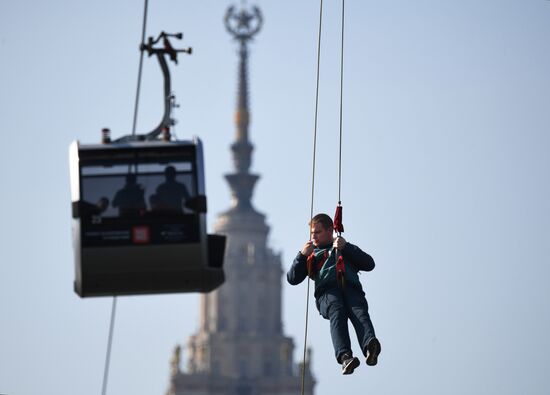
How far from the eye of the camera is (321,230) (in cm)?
3594

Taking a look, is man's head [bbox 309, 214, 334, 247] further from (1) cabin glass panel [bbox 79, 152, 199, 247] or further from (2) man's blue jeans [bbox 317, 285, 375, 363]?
(1) cabin glass panel [bbox 79, 152, 199, 247]

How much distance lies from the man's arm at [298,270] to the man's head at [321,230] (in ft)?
1.10

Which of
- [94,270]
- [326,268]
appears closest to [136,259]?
[94,270]

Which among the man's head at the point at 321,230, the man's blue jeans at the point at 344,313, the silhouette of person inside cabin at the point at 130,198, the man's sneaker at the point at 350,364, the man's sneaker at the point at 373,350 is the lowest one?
the man's sneaker at the point at 350,364

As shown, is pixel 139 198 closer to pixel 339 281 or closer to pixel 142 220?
pixel 142 220

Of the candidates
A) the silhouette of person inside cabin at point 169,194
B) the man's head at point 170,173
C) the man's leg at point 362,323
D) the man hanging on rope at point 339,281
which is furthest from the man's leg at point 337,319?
the man's head at point 170,173

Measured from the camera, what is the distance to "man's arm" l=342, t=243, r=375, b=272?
117 ft

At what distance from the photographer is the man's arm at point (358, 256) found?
3575cm

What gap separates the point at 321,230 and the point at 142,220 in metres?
6.06

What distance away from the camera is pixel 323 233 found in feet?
118

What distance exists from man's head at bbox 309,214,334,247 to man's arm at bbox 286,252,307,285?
0.33 metres

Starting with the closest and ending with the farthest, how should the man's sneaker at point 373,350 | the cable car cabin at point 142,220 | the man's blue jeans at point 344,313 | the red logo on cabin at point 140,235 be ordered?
the man's sneaker at point 373,350 → the man's blue jeans at point 344,313 → the cable car cabin at point 142,220 → the red logo on cabin at point 140,235

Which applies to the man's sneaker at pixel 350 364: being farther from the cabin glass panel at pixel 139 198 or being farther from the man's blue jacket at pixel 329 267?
the cabin glass panel at pixel 139 198

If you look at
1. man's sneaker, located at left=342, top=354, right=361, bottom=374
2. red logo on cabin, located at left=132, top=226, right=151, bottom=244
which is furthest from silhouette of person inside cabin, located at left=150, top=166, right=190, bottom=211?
man's sneaker, located at left=342, top=354, right=361, bottom=374
